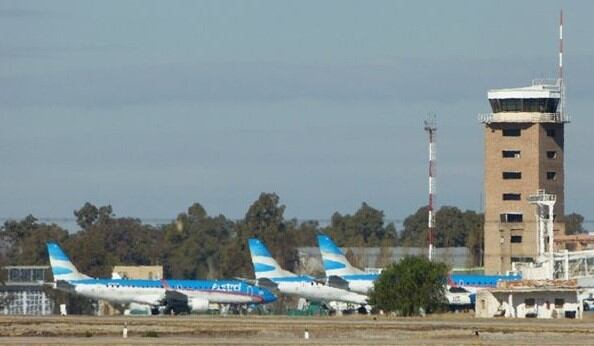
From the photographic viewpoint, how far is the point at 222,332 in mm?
95562

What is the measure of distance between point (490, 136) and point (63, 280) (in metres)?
49.3

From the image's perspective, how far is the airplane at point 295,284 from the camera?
525 ft

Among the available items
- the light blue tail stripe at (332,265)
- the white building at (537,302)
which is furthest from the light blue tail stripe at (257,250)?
the white building at (537,302)

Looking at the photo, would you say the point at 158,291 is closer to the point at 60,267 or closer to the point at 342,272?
the point at 60,267

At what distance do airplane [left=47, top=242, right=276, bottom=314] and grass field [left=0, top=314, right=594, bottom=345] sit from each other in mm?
46109

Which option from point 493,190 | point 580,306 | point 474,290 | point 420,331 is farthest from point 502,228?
point 420,331

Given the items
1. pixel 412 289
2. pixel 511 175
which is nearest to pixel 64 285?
pixel 412 289

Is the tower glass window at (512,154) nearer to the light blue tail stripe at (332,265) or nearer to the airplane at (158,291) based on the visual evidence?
the light blue tail stripe at (332,265)

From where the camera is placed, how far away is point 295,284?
164m

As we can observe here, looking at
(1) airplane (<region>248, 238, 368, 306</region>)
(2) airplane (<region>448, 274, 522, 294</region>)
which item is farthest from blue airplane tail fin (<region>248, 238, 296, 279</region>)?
(2) airplane (<region>448, 274, 522, 294</region>)

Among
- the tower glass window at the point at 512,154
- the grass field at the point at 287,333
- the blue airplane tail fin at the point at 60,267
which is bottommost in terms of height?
the grass field at the point at 287,333

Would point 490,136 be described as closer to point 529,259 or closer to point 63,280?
point 529,259

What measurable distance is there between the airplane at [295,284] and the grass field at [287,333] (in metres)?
48.7

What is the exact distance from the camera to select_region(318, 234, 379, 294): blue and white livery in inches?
6137
